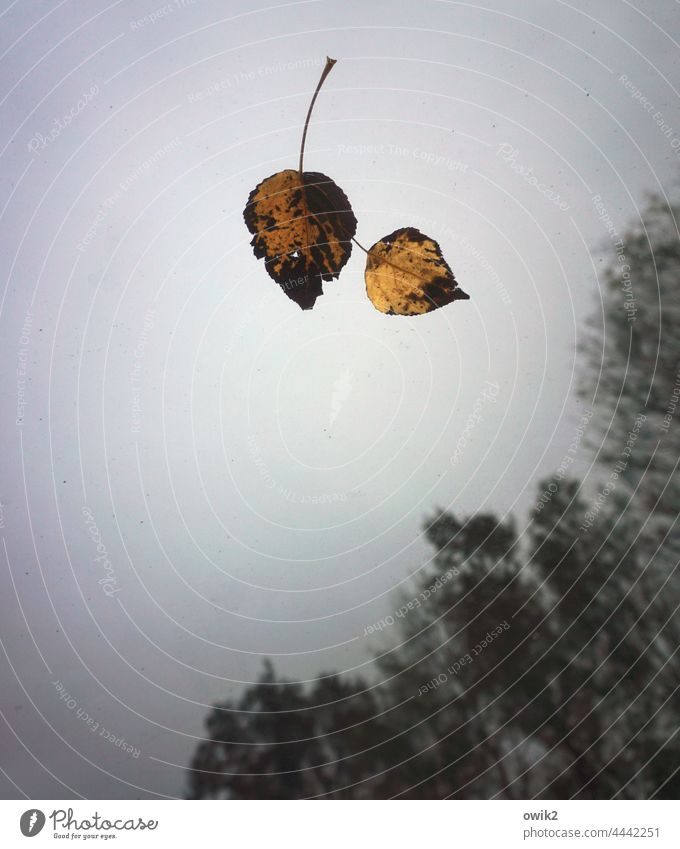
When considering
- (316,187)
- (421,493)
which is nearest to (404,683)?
(421,493)

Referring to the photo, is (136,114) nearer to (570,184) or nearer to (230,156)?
(230,156)

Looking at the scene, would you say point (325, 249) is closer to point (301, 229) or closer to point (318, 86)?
point (301, 229)

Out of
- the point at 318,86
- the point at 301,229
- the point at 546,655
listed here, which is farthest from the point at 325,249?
the point at 546,655

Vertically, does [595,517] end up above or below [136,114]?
below
